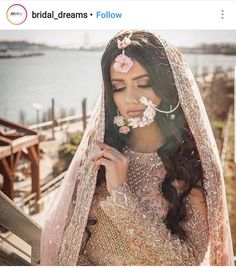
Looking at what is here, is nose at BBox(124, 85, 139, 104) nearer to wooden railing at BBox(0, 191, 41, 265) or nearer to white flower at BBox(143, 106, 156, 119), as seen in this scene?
white flower at BBox(143, 106, 156, 119)

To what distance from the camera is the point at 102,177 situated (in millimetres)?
1321

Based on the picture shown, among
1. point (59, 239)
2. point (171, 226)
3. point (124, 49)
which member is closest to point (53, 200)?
point (59, 239)

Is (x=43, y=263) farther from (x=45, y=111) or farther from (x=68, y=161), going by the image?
(x=45, y=111)

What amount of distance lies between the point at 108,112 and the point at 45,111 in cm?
26

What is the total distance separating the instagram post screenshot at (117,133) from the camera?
4.12 feet

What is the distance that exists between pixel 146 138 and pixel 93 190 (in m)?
0.25

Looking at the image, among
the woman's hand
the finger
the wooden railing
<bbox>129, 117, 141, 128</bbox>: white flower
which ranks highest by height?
<bbox>129, 117, 141, 128</bbox>: white flower

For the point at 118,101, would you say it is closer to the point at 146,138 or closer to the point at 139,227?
the point at 146,138

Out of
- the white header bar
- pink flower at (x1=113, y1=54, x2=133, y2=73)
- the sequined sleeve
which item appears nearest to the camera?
the sequined sleeve

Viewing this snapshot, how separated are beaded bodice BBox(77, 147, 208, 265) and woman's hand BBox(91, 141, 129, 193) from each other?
3cm

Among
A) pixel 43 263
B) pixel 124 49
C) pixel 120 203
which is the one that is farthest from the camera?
pixel 43 263

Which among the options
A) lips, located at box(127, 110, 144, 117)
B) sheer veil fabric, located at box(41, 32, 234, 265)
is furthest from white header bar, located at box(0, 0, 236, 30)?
lips, located at box(127, 110, 144, 117)

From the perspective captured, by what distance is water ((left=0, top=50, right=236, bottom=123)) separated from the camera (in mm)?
1460

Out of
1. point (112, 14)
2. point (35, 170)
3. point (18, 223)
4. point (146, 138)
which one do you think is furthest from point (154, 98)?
point (18, 223)
